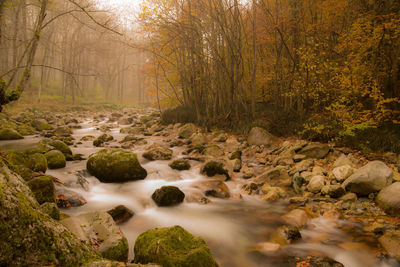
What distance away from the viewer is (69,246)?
69.9 inches

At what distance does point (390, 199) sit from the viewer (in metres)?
4.36

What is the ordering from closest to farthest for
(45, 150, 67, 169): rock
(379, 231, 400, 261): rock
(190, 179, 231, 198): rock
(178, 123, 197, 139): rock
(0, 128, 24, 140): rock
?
1. (379, 231, 400, 261): rock
2. (190, 179, 231, 198): rock
3. (45, 150, 67, 169): rock
4. (0, 128, 24, 140): rock
5. (178, 123, 197, 139): rock

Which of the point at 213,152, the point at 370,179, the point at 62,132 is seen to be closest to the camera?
the point at 370,179

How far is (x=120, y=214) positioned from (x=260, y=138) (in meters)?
6.56

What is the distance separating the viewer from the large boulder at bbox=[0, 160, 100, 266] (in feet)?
4.82

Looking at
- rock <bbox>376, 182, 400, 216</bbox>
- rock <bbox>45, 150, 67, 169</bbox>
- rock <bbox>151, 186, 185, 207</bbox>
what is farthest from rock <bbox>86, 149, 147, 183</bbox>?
rock <bbox>376, 182, 400, 216</bbox>

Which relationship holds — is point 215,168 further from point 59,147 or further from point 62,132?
point 62,132

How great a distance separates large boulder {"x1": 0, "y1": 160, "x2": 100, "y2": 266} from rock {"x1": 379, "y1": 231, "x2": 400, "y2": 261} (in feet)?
12.5

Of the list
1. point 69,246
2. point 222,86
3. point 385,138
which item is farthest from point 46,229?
point 222,86

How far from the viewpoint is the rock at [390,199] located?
4.22 metres

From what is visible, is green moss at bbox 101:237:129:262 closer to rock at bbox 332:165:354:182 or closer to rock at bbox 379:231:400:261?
rock at bbox 379:231:400:261

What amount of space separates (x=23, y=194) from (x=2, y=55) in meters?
29.3

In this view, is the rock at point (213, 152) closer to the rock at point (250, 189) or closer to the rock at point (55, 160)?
the rock at point (250, 189)

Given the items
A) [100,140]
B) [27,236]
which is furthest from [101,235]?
[100,140]
